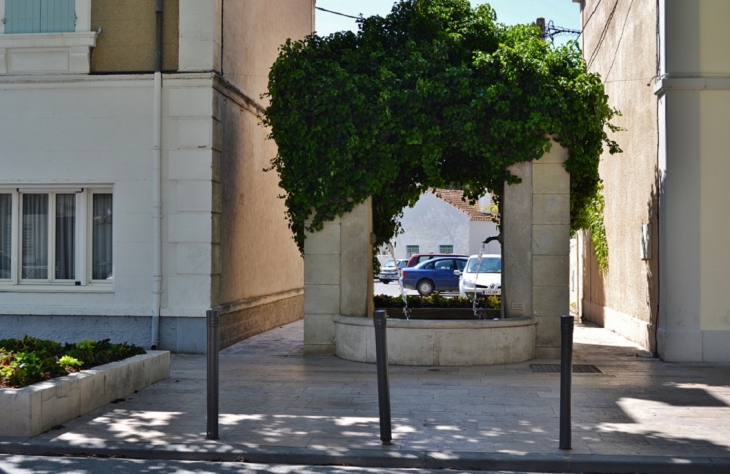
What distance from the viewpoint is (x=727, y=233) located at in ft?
39.1

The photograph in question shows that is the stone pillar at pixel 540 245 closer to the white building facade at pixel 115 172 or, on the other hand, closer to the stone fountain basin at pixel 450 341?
the stone fountain basin at pixel 450 341

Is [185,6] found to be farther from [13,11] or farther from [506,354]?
[506,354]

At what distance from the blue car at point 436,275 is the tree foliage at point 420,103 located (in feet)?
69.0

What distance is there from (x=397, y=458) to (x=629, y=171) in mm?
9622

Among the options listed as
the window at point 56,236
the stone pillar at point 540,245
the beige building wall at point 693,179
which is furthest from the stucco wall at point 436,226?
the beige building wall at point 693,179

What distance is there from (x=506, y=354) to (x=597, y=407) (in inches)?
122

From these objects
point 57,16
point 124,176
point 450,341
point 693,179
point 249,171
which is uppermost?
point 57,16

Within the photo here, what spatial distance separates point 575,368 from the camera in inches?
458

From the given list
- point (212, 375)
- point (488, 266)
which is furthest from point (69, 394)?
point (488, 266)

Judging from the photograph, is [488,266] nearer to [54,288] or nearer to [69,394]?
[54,288]

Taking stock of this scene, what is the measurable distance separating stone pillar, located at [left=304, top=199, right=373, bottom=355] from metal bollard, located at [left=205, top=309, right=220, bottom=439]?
5.29 m

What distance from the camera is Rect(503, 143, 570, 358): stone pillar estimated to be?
40.8 ft

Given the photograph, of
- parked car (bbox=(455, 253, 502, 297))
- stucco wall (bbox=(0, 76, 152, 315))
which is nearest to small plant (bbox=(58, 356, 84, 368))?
stucco wall (bbox=(0, 76, 152, 315))

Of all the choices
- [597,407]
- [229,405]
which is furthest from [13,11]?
[597,407]
